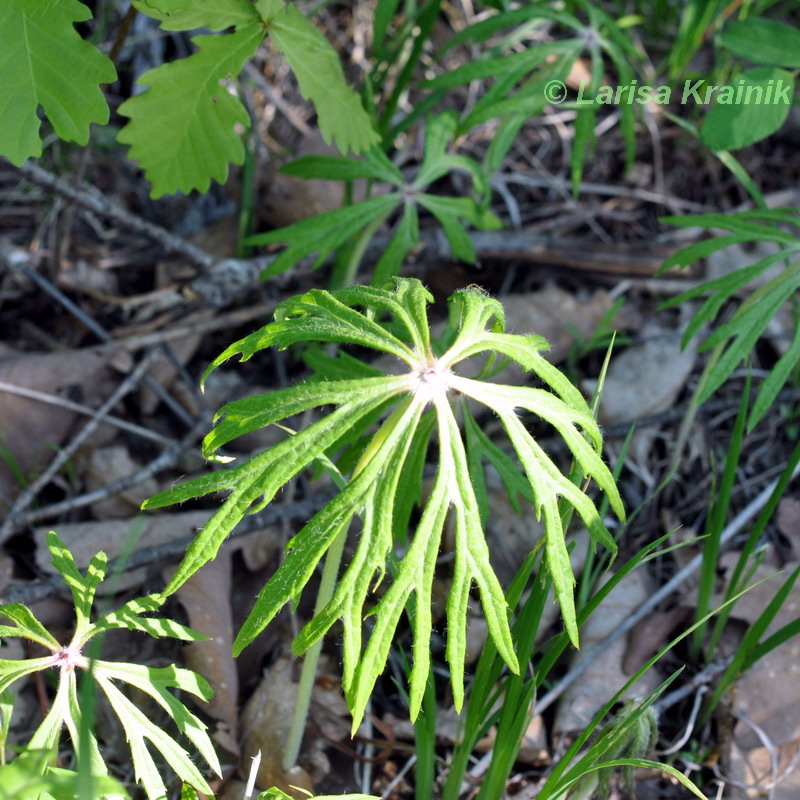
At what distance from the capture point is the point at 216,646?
2.04 metres

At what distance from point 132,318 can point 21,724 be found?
135 centimetres

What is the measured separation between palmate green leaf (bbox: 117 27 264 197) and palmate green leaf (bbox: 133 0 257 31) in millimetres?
33

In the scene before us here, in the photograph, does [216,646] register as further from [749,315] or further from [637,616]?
[749,315]

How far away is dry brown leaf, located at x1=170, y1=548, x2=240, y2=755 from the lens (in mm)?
1962

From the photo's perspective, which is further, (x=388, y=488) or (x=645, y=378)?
(x=645, y=378)

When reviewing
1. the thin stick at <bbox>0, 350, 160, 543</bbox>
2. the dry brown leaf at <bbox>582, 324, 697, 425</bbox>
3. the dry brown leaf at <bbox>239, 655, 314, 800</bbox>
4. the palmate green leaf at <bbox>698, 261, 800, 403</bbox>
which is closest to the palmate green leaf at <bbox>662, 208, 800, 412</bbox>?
the palmate green leaf at <bbox>698, 261, 800, 403</bbox>

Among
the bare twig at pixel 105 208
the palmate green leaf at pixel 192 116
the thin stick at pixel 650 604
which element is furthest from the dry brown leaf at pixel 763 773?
the bare twig at pixel 105 208

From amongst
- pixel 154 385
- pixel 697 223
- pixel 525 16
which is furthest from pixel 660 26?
pixel 154 385

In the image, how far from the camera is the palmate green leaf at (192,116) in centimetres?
193

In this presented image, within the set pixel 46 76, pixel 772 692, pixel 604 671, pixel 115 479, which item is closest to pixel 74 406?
pixel 115 479

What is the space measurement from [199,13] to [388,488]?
1.18 metres

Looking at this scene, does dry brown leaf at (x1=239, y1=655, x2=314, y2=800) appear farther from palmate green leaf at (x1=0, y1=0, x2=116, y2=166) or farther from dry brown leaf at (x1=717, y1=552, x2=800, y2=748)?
palmate green leaf at (x1=0, y1=0, x2=116, y2=166)

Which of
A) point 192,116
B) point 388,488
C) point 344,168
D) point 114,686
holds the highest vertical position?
point 192,116

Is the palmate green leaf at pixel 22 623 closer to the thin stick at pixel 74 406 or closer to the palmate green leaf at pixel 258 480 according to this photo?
the palmate green leaf at pixel 258 480
